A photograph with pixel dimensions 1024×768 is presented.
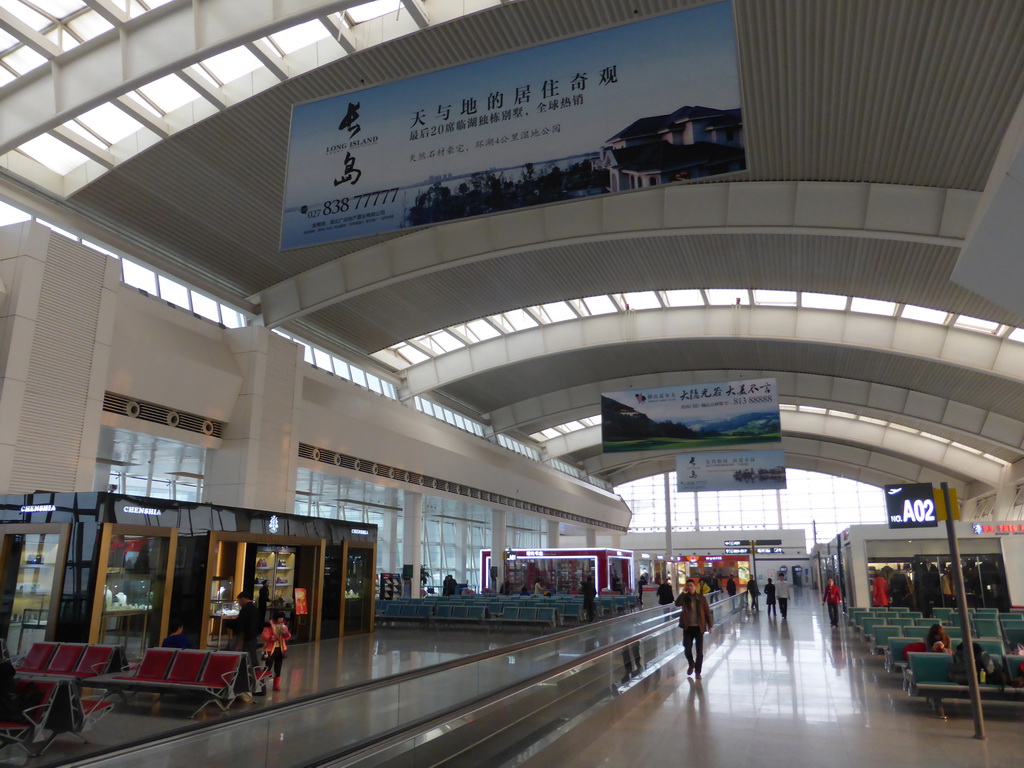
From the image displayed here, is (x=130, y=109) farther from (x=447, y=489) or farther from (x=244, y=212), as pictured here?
(x=447, y=489)

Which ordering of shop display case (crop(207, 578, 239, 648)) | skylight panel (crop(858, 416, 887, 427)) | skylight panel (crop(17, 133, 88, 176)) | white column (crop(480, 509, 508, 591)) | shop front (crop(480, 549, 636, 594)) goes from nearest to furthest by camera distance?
shop display case (crop(207, 578, 239, 648)) → skylight panel (crop(17, 133, 88, 176)) → shop front (crop(480, 549, 636, 594)) → white column (crop(480, 509, 508, 591)) → skylight panel (crop(858, 416, 887, 427))

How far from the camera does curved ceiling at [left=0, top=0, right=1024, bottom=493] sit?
11328mm

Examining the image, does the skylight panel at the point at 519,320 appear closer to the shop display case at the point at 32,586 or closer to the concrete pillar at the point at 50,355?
the concrete pillar at the point at 50,355

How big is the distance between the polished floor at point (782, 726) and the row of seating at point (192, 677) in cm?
428

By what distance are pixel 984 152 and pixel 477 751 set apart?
42.6 feet

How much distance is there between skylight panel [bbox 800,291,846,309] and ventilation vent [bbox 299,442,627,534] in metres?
14.2

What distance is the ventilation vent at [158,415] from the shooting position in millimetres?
15281

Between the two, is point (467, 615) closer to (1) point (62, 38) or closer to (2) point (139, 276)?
(2) point (139, 276)

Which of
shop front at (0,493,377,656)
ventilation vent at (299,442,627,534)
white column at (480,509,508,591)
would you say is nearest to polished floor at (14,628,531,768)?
shop front at (0,493,377,656)

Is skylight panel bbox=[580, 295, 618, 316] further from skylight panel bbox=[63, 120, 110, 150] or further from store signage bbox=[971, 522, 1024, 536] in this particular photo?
skylight panel bbox=[63, 120, 110, 150]

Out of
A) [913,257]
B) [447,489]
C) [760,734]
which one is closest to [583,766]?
[760,734]

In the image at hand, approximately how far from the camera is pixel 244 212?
16547 millimetres

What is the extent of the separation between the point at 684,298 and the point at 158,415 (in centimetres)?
1543

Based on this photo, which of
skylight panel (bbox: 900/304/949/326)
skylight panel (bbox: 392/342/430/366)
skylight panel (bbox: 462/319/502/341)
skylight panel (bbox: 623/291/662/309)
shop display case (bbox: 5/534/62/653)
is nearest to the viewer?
shop display case (bbox: 5/534/62/653)
